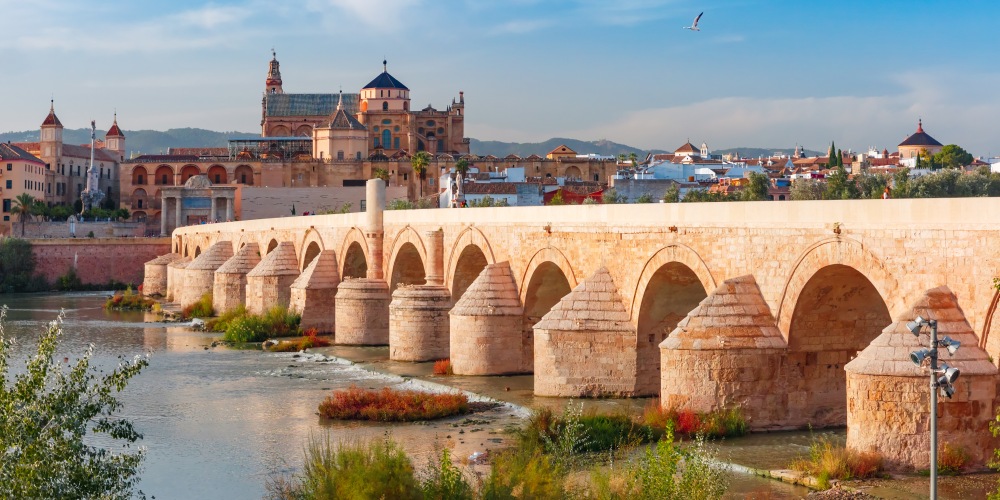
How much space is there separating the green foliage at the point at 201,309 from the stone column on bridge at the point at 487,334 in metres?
19.6

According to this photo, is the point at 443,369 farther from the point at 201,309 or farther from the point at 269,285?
the point at 201,309

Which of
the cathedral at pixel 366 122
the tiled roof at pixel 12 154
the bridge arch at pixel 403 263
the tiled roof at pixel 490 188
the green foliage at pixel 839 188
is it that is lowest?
the bridge arch at pixel 403 263

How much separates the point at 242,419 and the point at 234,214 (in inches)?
2326

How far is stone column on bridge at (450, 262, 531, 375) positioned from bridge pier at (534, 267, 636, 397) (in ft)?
10.9

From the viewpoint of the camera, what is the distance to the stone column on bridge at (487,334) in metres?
23.1

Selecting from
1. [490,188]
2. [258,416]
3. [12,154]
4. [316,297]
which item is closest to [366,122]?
[12,154]

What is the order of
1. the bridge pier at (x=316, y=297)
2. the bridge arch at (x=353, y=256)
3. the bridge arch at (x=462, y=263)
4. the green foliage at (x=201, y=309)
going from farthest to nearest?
the green foliage at (x=201, y=309) → the bridge arch at (x=353, y=256) → the bridge pier at (x=316, y=297) → the bridge arch at (x=462, y=263)

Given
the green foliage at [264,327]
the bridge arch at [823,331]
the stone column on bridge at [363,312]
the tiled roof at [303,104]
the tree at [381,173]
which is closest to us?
the bridge arch at [823,331]

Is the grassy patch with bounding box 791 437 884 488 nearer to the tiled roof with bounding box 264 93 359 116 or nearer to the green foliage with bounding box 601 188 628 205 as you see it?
the green foliage with bounding box 601 188 628 205

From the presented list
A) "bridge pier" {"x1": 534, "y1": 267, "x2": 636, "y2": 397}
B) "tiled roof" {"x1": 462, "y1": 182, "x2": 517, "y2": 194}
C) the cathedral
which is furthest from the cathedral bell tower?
"bridge pier" {"x1": 534, "y1": 267, "x2": 636, "y2": 397}

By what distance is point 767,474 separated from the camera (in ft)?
46.2

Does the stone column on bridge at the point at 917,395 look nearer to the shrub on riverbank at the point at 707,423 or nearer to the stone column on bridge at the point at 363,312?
the shrub on riverbank at the point at 707,423

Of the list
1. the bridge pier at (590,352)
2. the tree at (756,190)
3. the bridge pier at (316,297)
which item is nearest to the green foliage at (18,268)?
the bridge pier at (316,297)

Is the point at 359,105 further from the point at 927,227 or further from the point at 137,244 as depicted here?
the point at 927,227
